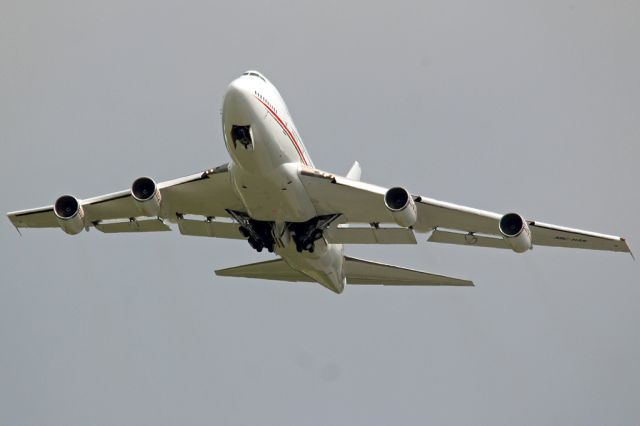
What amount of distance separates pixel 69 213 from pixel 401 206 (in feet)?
37.3

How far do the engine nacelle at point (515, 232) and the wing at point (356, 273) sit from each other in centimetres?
541

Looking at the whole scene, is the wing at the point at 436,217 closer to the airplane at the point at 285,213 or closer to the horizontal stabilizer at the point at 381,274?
the airplane at the point at 285,213

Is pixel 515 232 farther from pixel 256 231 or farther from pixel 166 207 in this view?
pixel 166 207

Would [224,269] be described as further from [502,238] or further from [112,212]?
[502,238]

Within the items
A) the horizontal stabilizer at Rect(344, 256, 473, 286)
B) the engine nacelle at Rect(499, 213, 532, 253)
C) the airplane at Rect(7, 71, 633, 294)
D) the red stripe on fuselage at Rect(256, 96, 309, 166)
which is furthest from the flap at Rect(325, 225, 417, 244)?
the engine nacelle at Rect(499, 213, 532, 253)

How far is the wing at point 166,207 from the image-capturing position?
4506 centimetres

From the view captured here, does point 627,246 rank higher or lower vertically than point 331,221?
lower

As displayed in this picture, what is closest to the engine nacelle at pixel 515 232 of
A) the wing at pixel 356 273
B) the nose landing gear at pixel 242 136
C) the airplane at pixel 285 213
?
the airplane at pixel 285 213

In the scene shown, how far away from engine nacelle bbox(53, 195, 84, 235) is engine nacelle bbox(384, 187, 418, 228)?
10.6m

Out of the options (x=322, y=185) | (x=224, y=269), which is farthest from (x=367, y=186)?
(x=224, y=269)

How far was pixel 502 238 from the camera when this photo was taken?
45500 millimetres

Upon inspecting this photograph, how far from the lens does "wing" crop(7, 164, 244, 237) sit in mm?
45062

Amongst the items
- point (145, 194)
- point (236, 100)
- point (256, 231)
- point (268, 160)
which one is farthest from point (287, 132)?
point (145, 194)

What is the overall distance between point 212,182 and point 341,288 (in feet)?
24.5
